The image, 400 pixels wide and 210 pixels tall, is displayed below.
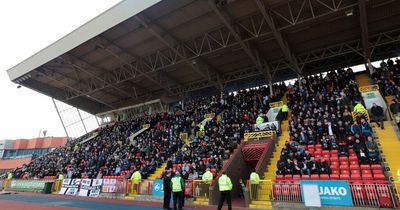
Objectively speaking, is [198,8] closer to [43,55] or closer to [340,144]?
[340,144]

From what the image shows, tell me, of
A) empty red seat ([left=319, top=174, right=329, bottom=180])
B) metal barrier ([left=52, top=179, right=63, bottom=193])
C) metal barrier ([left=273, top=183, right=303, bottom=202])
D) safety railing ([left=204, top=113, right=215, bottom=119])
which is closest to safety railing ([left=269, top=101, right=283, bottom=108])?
safety railing ([left=204, top=113, right=215, bottom=119])

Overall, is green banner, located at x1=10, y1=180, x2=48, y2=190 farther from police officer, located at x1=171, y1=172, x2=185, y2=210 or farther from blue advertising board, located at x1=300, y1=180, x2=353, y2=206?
blue advertising board, located at x1=300, y1=180, x2=353, y2=206

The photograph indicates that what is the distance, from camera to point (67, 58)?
25.2 metres

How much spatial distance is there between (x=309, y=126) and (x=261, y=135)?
2.98 metres

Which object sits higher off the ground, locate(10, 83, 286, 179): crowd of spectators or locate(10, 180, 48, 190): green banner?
locate(10, 83, 286, 179): crowd of spectators

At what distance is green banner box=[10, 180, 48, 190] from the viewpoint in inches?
890

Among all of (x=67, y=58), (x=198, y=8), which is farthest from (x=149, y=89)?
(x=198, y=8)

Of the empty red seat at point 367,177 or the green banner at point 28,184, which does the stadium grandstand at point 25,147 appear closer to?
the green banner at point 28,184

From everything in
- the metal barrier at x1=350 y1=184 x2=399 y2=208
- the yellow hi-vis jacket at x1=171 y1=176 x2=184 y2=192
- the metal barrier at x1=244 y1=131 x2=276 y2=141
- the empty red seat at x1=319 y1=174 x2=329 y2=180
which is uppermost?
the metal barrier at x1=244 y1=131 x2=276 y2=141

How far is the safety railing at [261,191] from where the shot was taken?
1105cm

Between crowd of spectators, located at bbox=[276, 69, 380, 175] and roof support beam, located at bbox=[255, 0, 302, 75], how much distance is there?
3418 mm

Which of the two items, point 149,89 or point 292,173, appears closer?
point 292,173

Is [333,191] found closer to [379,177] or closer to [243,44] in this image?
[379,177]

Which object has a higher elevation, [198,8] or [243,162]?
[198,8]
